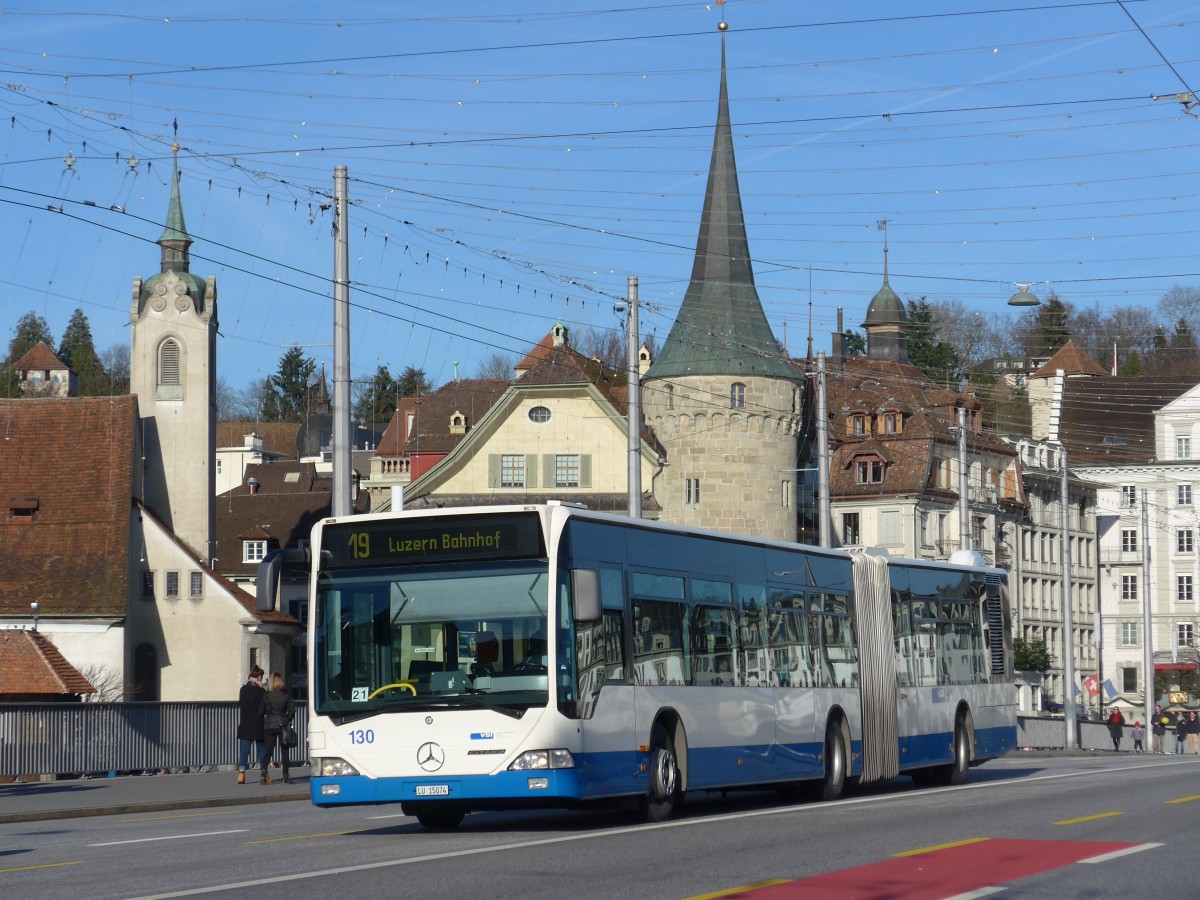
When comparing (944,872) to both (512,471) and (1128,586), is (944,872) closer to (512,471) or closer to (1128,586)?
(512,471)

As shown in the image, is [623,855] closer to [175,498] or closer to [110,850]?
[110,850]

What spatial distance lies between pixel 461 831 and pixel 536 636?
2.23 metres

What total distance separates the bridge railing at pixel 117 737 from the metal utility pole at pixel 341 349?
5.58 m

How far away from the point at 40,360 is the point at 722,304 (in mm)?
94880

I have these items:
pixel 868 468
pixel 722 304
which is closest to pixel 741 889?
pixel 722 304

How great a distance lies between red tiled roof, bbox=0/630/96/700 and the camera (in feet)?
176

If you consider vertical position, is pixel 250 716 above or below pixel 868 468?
below

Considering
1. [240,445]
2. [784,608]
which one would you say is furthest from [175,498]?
[240,445]

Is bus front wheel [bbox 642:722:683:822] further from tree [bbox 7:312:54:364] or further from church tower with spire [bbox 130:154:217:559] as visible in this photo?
tree [bbox 7:312:54:364]

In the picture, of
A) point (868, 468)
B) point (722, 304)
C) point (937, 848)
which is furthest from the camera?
point (868, 468)

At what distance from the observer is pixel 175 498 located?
72688 millimetres

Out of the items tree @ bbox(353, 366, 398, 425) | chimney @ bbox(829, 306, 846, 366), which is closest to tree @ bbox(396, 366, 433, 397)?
tree @ bbox(353, 366, 398, 425)

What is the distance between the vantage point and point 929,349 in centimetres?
13100

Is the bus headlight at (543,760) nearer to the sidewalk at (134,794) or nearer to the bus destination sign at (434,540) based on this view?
the bus destination sign at (434,540)
